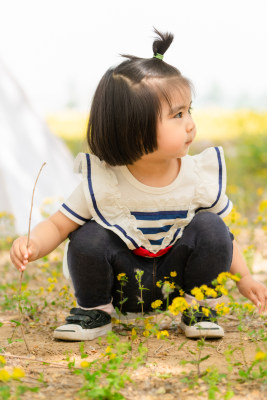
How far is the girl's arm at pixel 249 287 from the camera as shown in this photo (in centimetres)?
232

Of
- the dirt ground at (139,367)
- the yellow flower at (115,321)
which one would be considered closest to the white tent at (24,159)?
the dirt ground at (139,367)

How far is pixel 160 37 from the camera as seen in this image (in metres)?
2.31

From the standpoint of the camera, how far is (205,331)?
2.19 metres

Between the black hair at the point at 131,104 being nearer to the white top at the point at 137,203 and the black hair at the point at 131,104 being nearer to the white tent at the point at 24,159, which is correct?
the white top at the point at 137,203

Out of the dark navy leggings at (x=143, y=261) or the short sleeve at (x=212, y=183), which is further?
the short sleeve at (x=212, y=183)

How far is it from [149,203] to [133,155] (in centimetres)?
21

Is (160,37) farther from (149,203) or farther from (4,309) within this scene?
(4,309)

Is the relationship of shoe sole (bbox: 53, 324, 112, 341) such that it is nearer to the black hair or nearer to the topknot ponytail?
the black hair

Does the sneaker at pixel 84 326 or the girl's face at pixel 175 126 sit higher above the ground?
the girl's face at pixel 175 126

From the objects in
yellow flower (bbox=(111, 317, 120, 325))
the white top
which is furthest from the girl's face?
yellow flower (bbox=(111, 317, 120, 325))

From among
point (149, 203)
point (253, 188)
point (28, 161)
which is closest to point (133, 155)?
point (149, 203)

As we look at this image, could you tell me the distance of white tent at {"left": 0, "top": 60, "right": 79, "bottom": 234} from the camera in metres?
4.59

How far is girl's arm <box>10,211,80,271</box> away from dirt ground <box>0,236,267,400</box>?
32 cm

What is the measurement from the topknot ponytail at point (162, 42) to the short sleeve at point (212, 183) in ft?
1.54
